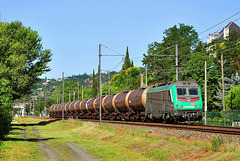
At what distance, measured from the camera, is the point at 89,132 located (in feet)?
112

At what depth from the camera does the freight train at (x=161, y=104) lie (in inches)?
1139

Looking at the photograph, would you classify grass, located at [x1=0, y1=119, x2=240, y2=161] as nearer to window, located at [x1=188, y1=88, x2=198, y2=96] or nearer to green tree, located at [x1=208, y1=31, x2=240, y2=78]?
window, located at [x1=188, y1=88, x2=198, y2=96]

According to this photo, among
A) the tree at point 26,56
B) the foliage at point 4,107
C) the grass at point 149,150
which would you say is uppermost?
the tree at point 26,56

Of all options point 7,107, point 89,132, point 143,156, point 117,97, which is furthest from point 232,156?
point 117,97

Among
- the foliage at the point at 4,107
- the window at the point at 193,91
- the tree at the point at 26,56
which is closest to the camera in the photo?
the foliage at the point at 4,107

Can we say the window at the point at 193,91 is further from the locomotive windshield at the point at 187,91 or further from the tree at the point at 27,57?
the tree at the point at 27,57

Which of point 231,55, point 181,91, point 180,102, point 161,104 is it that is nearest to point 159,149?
point 180,102

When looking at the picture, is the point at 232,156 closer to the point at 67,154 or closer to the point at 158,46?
the point at 67,154

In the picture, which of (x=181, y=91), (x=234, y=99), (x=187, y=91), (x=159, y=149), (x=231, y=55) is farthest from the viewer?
(x=231, y=55)

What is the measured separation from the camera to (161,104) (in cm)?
3150

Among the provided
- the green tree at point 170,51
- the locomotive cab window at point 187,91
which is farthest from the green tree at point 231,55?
the locomotive cab window at point 187,91

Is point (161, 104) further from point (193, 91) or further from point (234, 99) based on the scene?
point (234, 99)

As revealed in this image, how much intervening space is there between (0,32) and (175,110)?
2484cm

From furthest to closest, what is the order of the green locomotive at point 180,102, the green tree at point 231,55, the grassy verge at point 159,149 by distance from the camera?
the green tree at point 231,55 < the green locomotive at point 180,102 < the grassy verge at point 159,149
